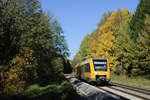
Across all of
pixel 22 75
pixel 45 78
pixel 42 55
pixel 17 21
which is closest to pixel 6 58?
pixel 22 75

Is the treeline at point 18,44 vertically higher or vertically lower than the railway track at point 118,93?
higher

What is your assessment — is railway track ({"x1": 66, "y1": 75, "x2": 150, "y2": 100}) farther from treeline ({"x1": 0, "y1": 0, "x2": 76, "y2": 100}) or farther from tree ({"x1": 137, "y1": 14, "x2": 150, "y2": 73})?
tree ({"x1": 137, "y1": 14, "x2": 150, "y2": 73})

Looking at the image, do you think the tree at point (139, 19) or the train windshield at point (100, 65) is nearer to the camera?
the train windshield at point (100, 65)

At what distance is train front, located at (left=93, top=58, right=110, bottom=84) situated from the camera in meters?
20.5

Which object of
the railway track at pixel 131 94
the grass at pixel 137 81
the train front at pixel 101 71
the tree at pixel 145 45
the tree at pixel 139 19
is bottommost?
the railway track at pixel 131 94

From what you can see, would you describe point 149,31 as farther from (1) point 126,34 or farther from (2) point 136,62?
(1) point 126,34

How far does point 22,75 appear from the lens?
14.2 m

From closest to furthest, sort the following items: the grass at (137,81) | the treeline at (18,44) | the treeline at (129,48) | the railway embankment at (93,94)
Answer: the railway embankment at (93,94)
the treeline at (18,44)
the grass at (137,81)
the treeline at (129,48)

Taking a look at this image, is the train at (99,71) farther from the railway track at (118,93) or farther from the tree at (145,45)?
the tree at (145,45)

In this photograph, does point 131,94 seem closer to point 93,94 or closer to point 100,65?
point 93,94

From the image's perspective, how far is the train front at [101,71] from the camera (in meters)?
20.5

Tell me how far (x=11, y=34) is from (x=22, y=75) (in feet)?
10.6

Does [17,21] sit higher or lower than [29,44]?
higher

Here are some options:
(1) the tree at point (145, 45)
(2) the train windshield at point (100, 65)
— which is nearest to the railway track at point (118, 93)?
(2) the train windshield at point (100, 65)
